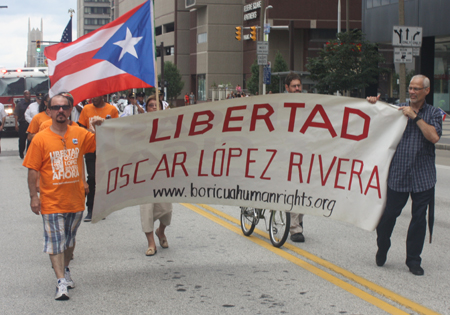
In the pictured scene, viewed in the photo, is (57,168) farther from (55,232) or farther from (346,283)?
(346,283)

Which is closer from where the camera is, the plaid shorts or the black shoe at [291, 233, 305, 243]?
the plaid shorts

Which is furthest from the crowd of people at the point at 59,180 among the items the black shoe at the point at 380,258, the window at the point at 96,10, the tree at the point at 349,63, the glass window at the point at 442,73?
the window at the point at 96,10

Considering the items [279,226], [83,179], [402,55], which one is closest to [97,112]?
[83,179]

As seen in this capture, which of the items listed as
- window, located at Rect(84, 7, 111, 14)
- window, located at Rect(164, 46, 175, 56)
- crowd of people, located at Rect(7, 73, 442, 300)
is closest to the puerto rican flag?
crowd of people, located at Rect(7, 73, 442, 300)

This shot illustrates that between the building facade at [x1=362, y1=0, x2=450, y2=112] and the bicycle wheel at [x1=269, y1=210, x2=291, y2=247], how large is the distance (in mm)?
Answer: 30213

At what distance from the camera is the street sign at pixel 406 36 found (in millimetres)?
18828

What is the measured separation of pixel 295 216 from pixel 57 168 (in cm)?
327

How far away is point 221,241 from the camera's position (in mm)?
7316

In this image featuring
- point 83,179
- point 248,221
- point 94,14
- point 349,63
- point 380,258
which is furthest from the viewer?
point 94,14

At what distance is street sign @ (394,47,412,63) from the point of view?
62.2ft

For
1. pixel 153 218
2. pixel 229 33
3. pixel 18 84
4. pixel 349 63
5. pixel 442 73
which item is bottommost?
pixel 153 218

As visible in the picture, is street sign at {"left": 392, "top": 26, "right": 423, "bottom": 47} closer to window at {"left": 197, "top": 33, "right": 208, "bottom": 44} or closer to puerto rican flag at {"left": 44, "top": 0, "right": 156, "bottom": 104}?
puerto rican flag at {"left": 44, "top": 0, "right": 156, "bottom": 104}

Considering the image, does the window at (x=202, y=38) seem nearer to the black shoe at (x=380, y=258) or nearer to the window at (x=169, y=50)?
the window at (x=169, y=50)

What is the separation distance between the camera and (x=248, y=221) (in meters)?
7.61
